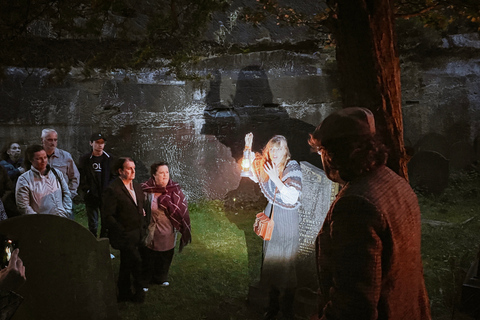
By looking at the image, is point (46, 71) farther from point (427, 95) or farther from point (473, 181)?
point (473, 181)

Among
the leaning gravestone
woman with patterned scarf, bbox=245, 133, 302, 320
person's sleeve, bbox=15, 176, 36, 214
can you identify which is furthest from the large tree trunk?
the leaning gravestone

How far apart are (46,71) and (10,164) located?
3343 mm

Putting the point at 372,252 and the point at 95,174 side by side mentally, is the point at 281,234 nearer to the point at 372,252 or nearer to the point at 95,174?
the point at 372,252

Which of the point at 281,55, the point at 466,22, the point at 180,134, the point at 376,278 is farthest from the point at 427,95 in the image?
the point at 376,278

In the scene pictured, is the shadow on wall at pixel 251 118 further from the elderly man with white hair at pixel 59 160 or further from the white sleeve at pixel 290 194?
the white sleeve at pixel 290 194

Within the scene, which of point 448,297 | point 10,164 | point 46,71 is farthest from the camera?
point 46,71

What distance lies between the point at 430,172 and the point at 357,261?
9303 millimetres

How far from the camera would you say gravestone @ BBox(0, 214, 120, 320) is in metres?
3.55

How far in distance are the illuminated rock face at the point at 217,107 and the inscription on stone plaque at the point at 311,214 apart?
5.49 meters

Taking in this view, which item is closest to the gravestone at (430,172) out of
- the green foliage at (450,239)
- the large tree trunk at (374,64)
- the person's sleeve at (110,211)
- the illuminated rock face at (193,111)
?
the green foliage at (450,239)

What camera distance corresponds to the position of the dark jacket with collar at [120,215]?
4.89 metres

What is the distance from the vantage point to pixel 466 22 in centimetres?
1033

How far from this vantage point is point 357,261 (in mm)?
1648

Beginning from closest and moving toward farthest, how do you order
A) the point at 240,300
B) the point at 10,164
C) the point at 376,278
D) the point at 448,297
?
the point at 376,278 → the point at 448,297 → the point at 240,300 → the point at 10,164
